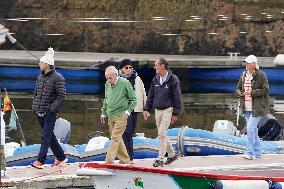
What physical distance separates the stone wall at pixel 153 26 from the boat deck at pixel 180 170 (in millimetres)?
24031

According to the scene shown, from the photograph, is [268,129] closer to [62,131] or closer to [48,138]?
[62,131]

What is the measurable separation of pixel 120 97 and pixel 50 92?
1060mm

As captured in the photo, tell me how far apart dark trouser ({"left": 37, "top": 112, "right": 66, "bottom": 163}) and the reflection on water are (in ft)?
25.7

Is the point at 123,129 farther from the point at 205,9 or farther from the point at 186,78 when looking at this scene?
the point at 205,9

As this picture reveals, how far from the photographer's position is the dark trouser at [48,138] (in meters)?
12.5

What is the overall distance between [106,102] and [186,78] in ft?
68.9

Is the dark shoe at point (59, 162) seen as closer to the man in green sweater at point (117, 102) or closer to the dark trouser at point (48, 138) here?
the dark trouser at point (48, 138)

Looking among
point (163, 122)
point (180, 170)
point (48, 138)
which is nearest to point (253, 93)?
point (163, 122)

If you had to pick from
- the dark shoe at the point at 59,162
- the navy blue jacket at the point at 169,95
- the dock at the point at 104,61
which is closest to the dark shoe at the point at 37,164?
the dark shoe at the point at 59,162

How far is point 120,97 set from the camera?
1212 cm

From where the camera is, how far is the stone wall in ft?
123

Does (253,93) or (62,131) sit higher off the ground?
(253,93)

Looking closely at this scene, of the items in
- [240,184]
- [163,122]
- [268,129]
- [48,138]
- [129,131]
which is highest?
[163,122]

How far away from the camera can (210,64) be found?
33156 millimetres
